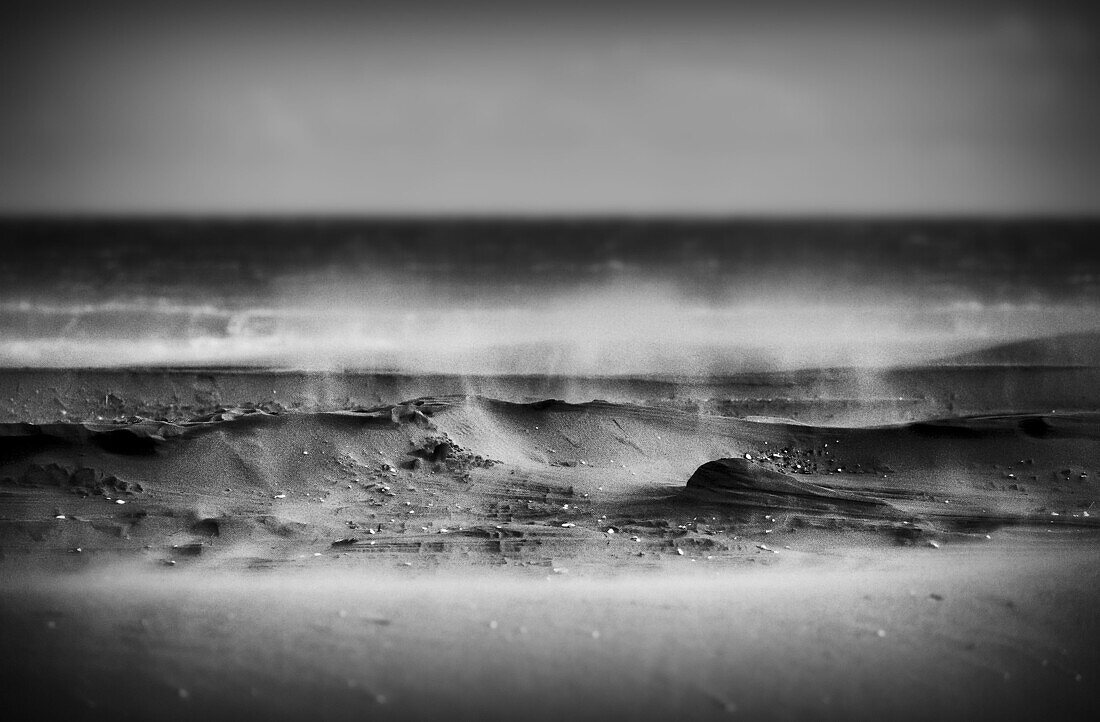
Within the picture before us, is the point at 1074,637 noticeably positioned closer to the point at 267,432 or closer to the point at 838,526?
the point at 838,526

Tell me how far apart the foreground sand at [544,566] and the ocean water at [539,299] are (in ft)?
6.34

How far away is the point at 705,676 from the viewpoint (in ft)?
8.76

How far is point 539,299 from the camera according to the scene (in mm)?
13102

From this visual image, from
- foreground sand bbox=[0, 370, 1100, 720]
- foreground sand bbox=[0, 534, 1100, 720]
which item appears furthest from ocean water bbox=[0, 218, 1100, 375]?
foreground sand bbox=[0, 534, 1100, 720]

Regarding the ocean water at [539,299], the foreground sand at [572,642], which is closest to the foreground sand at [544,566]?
the foreground sand at [572,642]

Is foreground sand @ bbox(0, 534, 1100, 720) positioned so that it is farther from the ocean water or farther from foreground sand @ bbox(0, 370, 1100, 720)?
the ocean water

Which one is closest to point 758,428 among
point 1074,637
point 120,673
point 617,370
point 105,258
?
point 617,370

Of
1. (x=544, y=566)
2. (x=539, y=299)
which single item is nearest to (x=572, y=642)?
(x=544, y=566)

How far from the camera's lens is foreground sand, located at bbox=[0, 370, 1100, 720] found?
8.60 ft

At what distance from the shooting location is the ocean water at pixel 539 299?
7.77 m

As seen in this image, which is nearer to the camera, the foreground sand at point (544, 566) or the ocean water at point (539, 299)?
the foreground sand at point (544, 566)

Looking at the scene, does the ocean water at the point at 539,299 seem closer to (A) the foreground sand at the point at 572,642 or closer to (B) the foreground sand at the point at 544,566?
(B) the foreground sand at the point at 544,566

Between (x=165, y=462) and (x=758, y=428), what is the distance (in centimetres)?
345

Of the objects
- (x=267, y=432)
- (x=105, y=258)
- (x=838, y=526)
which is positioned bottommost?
(x=838, y=526)
